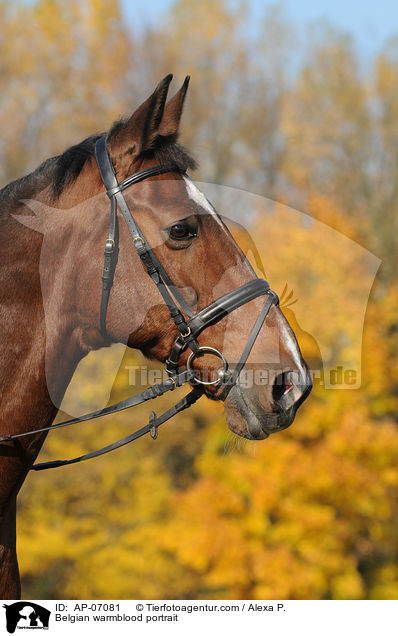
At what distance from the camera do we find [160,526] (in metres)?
14.9

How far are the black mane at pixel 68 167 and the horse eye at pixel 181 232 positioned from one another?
1.19 feet

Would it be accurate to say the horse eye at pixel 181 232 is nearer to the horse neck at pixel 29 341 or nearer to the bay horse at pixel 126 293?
the bay horse at pixel 126 293

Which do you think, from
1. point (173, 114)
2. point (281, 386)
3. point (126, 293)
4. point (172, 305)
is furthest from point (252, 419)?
Answer: point (173, 114)

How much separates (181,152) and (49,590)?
14613 millimetres

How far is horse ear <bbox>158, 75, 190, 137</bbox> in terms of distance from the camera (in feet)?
10.3

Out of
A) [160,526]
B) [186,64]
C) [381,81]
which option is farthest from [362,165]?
[160,526]

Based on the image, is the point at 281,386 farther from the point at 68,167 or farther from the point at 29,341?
the point at 68,167

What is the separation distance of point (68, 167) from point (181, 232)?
29.3 inches

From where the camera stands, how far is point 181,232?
2957 mm

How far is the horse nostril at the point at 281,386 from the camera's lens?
9.27 feet
